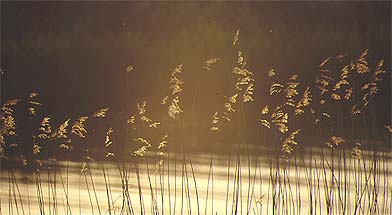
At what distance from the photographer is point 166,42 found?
10.1 meters

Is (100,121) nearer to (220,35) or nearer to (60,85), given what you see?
(60,85)

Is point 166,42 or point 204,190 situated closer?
point 204,190

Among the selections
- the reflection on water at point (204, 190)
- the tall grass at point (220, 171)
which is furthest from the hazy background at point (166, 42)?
the reflection on water at point (204, 190)

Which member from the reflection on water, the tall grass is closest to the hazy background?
the tall grass

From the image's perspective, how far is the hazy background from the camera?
9234 mm

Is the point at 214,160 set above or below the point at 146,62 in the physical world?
below

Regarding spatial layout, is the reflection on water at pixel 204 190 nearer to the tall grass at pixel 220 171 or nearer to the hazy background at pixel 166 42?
the tall grass at pixel 220 171

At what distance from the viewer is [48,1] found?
10.4 m

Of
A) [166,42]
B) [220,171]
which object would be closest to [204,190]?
[220,171]

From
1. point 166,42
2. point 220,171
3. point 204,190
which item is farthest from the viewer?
point 166,42

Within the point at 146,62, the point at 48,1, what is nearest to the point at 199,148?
the point at 146,62

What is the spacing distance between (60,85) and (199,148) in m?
2.97

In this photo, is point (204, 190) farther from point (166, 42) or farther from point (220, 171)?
point (166, 42)

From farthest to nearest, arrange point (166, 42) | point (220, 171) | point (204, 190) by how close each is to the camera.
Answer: point (166, 42) < point (220, 171) < point (204, 190)
